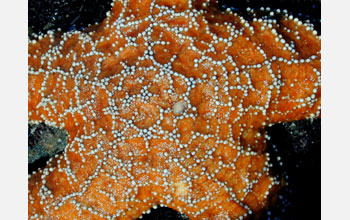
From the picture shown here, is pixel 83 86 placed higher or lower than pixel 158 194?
higher

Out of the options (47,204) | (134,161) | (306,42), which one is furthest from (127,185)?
(306,42)

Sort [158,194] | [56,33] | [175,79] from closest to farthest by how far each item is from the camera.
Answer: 1. [175,79]
2. [158,194]
3. [56,33]

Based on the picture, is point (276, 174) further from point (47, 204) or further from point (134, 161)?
point (47, 204)

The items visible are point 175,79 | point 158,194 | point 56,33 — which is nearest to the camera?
point 175,79

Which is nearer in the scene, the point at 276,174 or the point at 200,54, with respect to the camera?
the point at 200,54

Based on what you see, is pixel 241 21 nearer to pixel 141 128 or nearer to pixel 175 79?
pixel 175 79

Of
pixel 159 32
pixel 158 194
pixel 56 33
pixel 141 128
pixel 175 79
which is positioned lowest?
pixel 158 194
